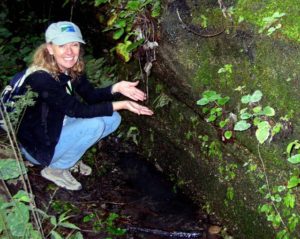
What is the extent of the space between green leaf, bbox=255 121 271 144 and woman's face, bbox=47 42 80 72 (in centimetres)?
179

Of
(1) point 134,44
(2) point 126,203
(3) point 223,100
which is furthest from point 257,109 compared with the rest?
(2) point 126,203

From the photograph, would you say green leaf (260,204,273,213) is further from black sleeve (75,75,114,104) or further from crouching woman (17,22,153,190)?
black sleeve (75,75,114,104)

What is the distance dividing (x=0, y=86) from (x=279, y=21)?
4.23 m

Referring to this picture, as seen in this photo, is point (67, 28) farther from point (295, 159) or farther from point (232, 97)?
point (295, 159)

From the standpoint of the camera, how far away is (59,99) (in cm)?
394

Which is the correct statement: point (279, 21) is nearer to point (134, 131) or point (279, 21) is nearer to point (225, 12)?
point (225, 12)

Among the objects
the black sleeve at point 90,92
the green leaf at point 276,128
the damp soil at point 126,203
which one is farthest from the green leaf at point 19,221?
the black sleeve at point 90,92

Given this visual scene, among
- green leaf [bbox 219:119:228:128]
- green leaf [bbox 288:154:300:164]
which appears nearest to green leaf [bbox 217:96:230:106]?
green leaf [bbox 219:119:228:128]

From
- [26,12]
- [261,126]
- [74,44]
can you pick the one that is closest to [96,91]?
[74,44]

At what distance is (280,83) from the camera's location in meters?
3.29

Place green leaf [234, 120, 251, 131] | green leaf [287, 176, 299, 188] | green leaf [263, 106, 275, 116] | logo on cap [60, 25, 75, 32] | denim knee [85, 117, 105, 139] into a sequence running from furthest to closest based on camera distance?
denim knee [85, 117, 105, 139] → logo on cap [60, 25, 75, 32] → green leaf [234, 120, 251, 131] → green leaf [263, 106, 275, 116] → green leaf [287, 176, 299, 188]

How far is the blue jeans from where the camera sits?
431 centimetres

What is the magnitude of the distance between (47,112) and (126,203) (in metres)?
1.28

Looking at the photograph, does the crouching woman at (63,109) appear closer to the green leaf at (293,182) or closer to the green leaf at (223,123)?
the green leaf at (223,123)
